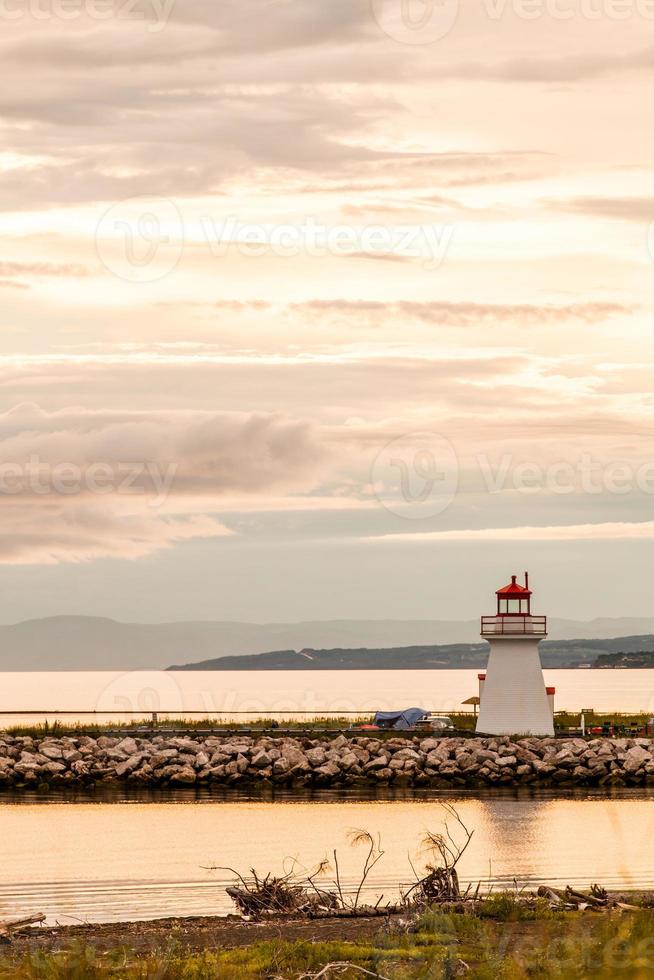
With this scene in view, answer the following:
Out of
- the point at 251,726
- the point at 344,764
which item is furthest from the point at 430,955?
the point at 251,726

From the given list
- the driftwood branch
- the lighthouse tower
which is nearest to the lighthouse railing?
the lighthouse tower

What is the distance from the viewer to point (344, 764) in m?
45.0

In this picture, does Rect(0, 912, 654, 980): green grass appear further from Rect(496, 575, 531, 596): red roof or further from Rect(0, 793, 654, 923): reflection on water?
Rect(496, 575, 531, 596): red roof

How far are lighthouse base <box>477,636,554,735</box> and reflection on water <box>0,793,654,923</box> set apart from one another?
4618 mm

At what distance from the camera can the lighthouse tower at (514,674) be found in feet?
148

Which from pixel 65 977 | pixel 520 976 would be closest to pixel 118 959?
pixel 65 977

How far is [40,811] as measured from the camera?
39.7m

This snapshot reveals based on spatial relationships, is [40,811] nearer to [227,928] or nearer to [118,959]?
[227,928]

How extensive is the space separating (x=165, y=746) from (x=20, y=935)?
28386mm

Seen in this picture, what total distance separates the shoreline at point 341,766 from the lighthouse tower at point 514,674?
2.11 feet

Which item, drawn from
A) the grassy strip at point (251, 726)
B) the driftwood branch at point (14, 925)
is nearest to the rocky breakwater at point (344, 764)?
the grassy strip at point (251, 726)

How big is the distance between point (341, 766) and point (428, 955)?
2920 cm

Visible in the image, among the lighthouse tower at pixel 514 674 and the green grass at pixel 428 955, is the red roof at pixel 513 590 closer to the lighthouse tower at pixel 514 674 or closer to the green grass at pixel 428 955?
the lighthouse tower at pixel 514 674

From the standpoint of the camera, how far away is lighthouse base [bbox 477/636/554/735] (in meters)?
45.2
